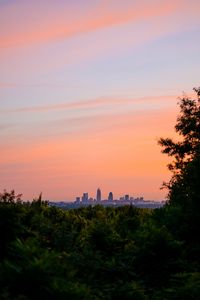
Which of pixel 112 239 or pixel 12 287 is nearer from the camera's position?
pixel 12 287

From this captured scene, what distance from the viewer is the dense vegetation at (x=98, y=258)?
11.0 m

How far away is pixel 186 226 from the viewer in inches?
741

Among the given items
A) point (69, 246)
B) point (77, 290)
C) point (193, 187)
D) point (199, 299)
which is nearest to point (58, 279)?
point (77, 290)

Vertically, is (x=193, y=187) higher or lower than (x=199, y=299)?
higher

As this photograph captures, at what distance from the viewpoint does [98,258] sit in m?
15.5

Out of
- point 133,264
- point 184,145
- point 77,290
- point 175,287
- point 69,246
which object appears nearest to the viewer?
point 77,290

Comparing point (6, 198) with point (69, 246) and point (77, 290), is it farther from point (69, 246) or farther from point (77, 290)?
point (77, 290)

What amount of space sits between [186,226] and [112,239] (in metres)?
2.81

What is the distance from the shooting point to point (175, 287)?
13.3 metres

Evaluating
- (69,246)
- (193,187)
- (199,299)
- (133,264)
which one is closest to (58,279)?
(199,299)

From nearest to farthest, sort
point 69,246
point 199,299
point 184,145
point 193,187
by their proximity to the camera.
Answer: point 199,299 → point 69,246 → point 193,187 → point 184,145

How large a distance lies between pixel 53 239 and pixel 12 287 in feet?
23.9

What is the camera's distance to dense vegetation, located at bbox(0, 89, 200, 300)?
36.1ft

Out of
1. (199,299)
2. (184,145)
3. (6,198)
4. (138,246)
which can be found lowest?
(199,299)
